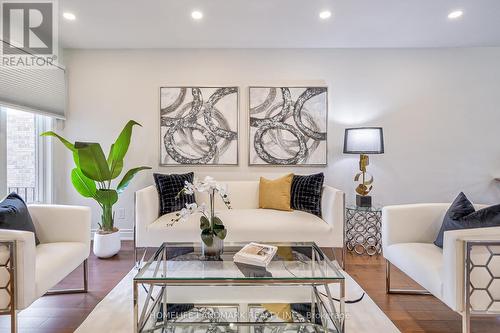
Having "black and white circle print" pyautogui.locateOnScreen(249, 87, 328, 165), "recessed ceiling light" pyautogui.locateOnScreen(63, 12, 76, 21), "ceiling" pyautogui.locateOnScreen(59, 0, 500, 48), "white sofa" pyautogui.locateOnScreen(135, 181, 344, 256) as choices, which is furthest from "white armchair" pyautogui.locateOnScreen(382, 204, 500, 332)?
"recessed ceiling light" pyautogui.locateOnScreen(63, 12, 76, 21)

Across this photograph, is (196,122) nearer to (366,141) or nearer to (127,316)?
(366,141)

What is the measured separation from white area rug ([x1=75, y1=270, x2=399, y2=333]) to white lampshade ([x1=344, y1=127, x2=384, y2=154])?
155 cm

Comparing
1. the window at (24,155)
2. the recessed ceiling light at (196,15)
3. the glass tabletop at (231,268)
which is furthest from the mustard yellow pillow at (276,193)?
the window at (24,155)

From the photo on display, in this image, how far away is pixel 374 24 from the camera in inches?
117

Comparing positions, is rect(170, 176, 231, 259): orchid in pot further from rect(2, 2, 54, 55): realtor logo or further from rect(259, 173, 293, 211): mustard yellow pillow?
rect(2, 2, 54, 55): realtor logo

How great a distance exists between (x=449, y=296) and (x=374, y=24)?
8.71 ft

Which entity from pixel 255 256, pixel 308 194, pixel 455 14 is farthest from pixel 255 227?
pixel 455 14

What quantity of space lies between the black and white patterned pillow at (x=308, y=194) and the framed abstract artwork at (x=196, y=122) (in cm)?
103

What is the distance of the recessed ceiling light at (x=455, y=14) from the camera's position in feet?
9.06

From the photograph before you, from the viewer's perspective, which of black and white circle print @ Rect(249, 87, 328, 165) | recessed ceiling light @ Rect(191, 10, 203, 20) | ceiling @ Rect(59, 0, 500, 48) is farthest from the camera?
black and white circle print @ Rect(249, 87, 328, 165)

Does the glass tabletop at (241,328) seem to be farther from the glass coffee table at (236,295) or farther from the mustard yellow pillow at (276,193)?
the mustard yellow pillow at (276,193)

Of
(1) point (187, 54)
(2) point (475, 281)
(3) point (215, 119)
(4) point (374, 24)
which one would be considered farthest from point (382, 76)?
(2) point (475, 281)

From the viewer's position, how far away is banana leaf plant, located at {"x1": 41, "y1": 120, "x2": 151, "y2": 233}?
2.74 metres

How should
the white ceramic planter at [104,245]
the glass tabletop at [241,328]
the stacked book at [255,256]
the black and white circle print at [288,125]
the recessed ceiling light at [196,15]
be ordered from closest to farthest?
the glass tabletop at [241,328] → the stacked book at [255,256] → the recessed ceiling light at [196,15] → the white ceramic planter at [104,245] → the black and white circle print at [288,125]
